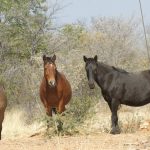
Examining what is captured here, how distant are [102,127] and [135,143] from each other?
14.5 feet

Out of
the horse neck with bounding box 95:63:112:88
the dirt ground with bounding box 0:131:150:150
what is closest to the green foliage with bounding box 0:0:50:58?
the horse neck with bounding box 95:63:112:88

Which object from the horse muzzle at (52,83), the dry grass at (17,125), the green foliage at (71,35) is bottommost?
the dry grass at (17,125)

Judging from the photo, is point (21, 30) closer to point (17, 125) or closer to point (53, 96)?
point (17, 125)

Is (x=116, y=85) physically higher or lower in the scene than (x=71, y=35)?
lower

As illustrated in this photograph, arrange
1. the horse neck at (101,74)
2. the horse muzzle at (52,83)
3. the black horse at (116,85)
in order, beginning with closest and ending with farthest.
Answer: the horse muzzle at (52,83)
the black horse at (116,85)
the horse neck at (101,74)

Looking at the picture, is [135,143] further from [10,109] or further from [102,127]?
[10,109]

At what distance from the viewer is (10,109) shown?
71.8 feet

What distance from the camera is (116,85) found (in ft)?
40.8

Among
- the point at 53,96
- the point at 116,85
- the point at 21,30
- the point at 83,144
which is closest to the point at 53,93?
the point at 53,96

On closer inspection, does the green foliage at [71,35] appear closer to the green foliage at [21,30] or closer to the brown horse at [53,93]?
the green foliage at [21,30]

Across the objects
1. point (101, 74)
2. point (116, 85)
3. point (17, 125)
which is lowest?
point (17, 125)

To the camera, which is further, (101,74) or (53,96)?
(101,74)

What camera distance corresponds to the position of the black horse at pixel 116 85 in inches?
481

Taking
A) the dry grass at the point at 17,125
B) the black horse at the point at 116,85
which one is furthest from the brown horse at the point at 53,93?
the dry grass at the point at 17,125
